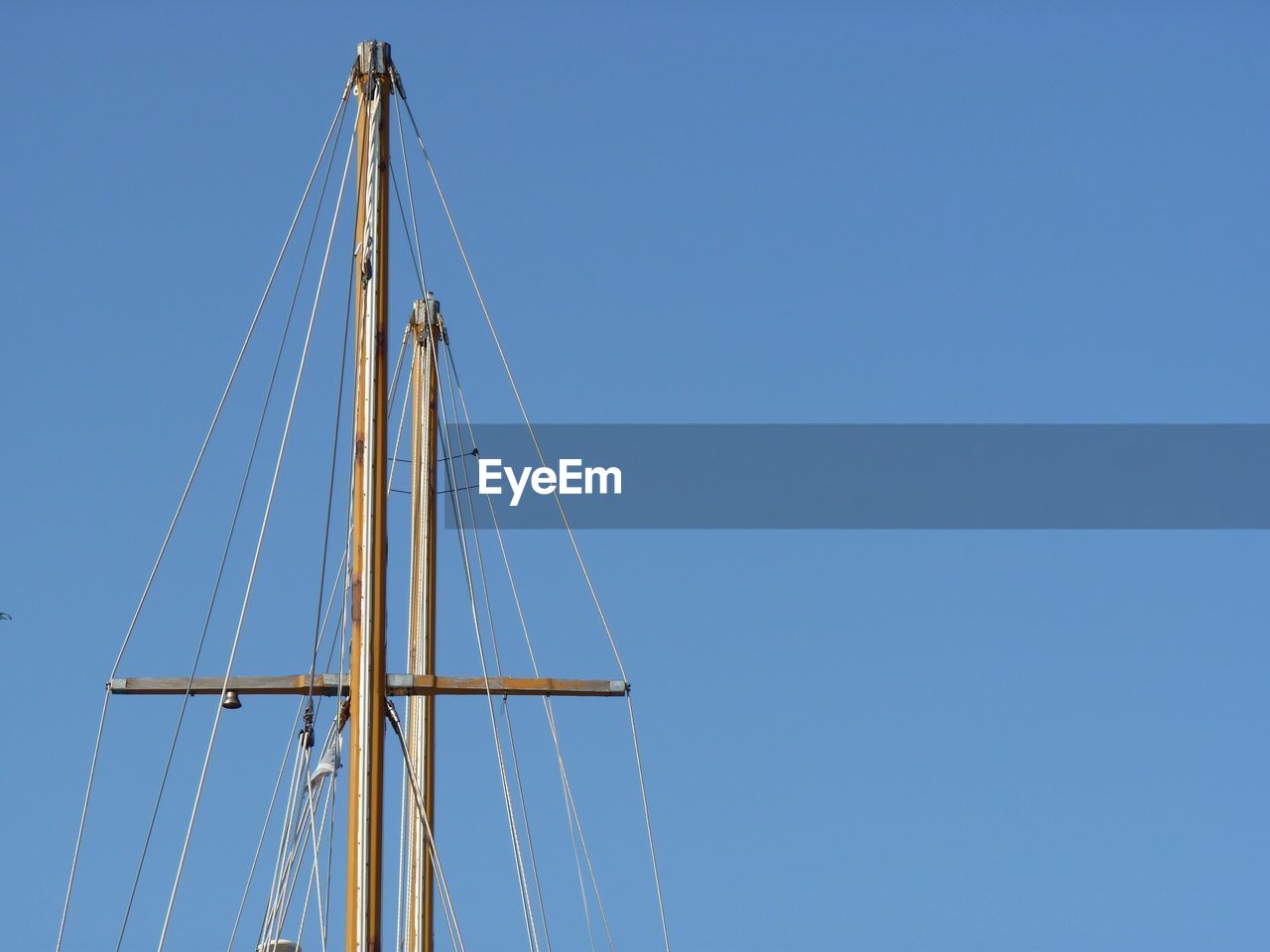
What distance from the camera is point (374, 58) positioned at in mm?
42750

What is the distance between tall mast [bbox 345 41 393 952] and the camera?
1480 inches

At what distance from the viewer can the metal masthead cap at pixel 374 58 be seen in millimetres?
42750

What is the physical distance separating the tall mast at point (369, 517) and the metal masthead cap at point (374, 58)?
0.05 ft

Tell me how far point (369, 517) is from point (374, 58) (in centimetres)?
800

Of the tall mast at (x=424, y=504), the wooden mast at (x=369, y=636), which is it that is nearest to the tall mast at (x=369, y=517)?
the wooden mast at (x=369, y=636)

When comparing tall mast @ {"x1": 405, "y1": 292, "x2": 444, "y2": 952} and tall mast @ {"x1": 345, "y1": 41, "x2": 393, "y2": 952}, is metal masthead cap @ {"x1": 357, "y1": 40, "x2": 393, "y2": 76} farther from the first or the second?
tall mast @ {"x1": 405, "y1": 292, "x2": 444, "y2": 952}

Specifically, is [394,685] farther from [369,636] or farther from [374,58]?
[374,58]

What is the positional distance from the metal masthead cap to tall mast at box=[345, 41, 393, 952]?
2cm

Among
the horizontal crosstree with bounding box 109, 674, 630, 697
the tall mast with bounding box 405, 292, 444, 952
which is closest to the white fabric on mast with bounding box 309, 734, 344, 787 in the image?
the horizontal crosstree with bounding box 109, 674, 630, 697

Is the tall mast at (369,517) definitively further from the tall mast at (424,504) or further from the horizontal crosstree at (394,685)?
the tall mast at (424,504)

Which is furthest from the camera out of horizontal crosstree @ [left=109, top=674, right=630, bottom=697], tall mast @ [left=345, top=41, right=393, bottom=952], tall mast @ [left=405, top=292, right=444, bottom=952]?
tall mast @ [left=405, top=292, right=444, bottom=952]

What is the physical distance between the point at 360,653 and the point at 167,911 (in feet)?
15.9


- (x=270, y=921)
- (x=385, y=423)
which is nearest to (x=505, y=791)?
(x=270, y=921)

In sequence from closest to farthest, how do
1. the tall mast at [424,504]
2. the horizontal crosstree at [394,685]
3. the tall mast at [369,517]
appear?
1. the tall mast at [369,517]
2. the horizontal crosstree at [394,685]
3. the tall mast at [424,504]
